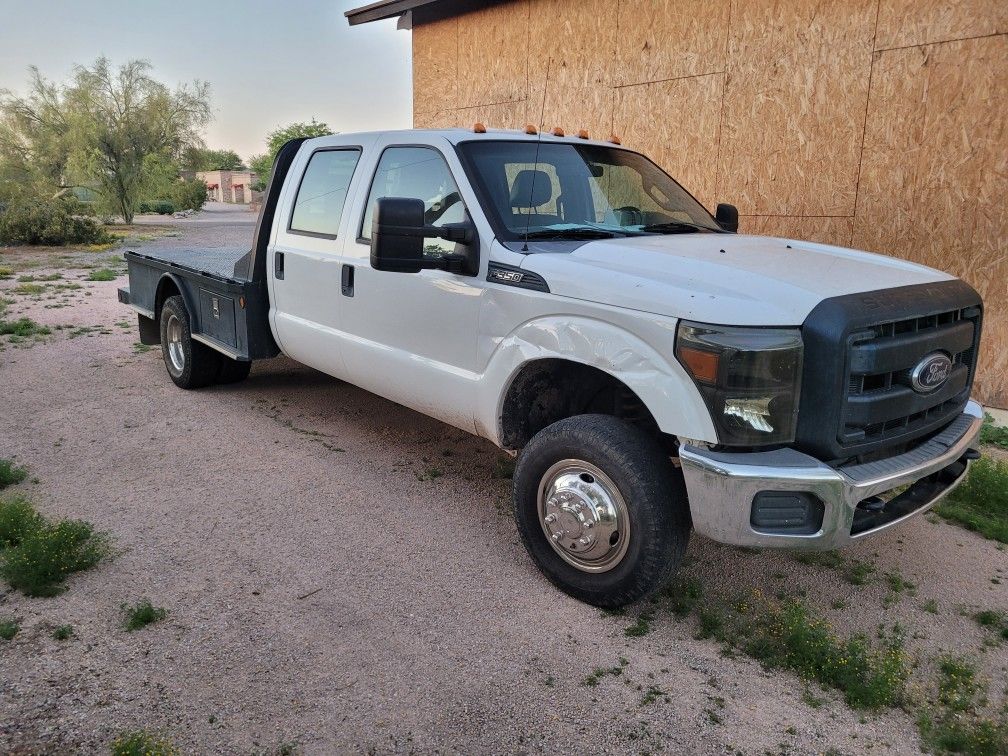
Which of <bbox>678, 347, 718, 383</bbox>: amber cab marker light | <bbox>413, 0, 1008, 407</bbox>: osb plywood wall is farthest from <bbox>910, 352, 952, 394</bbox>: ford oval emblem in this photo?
<bbox>413, 0, 1008, 407</bbox>: osb plywood wall

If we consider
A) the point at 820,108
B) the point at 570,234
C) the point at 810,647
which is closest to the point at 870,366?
the point at 810,647

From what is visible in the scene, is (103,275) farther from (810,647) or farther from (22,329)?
(810,647)

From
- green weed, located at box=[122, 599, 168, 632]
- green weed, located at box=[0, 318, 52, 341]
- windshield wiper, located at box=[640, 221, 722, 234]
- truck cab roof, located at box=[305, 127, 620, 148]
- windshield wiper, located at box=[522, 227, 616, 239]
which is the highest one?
truck cab roof, located at box=[305, 127, 620, 148]

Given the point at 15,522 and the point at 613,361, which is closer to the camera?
the point at 613,361

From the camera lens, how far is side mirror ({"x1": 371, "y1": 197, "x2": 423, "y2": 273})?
3566 mm

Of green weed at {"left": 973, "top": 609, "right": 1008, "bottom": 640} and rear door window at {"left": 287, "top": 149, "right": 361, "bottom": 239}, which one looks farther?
rear door window at {"left": 287, "top": 149, "right": 361, "bottom": 239}

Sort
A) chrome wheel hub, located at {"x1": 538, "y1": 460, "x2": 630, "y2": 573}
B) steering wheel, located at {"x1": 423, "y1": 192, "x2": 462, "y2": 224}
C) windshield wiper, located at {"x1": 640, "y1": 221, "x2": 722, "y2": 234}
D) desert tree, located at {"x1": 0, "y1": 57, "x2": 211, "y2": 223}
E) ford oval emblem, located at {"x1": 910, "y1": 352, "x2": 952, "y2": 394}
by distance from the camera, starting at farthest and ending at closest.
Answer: desert tree, located at {"x1": 0, "y1": 57, "x2": 211, "y2": 223}, windshield wiper, located at {"x1": 640, "y1": 221, "x2": 722, "y2": 234}, steering wheel, located at {"x1": 423, "y1": 192, "x2": 462, "y2": 224}, chrome wheel hub, located at {"x1": 538, "y1": 460, "x2": 630, "y2": 573}, ford oval emblem, located at {"x1": 910, "y1": 352, "x2": 952, "y2": 394}

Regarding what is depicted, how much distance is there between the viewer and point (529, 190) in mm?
4238

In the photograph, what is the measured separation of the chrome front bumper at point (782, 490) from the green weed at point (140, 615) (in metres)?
2.27

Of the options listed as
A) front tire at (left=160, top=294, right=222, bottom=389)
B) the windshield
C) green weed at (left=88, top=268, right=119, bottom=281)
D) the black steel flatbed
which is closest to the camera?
the windshield

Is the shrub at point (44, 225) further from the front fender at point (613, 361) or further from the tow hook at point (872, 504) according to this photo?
the tow hook at point (872, 504)

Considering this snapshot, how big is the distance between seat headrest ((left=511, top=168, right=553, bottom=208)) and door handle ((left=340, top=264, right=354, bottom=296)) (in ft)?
4.00

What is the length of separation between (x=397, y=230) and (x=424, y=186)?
3.52 feet

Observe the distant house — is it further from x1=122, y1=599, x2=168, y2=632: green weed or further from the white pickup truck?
x1=122, y1=599, x2=168, y2=632: green weed
